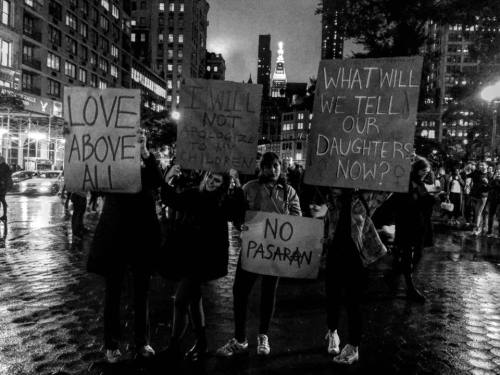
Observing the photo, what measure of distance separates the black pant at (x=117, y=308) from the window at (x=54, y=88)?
5399 centimetres

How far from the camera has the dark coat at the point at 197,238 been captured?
4.09 meters

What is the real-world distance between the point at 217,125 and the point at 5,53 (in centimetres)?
4567

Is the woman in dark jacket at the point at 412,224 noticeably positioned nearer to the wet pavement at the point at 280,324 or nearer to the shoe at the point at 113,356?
the wet pavement at the point at 280,324

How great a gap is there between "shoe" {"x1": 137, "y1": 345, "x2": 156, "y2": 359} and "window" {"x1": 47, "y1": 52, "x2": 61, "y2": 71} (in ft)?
179

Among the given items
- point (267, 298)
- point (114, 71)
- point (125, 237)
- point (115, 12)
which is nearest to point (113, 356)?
point (125, 237)

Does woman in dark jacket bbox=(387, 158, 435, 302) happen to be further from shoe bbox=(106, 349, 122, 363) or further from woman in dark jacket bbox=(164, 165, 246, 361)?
shoe bbox=(106, 349, 122, 363)

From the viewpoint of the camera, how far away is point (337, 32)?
102 ft

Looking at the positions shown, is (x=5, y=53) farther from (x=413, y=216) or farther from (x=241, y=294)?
(x=241, y=294)

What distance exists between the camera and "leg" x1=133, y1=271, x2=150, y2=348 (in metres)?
4.19

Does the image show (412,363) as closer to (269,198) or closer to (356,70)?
(269,198)

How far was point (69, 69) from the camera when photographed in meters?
57.8

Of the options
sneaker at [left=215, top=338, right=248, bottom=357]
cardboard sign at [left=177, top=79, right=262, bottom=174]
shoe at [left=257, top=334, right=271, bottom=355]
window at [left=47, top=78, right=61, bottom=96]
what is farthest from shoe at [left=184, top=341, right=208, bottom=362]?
window at [left=47, top=78, right=61, bottom=96]

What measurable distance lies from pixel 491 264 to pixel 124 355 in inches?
298

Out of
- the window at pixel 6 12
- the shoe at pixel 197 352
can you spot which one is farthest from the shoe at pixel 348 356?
the window at pixel 6 12
